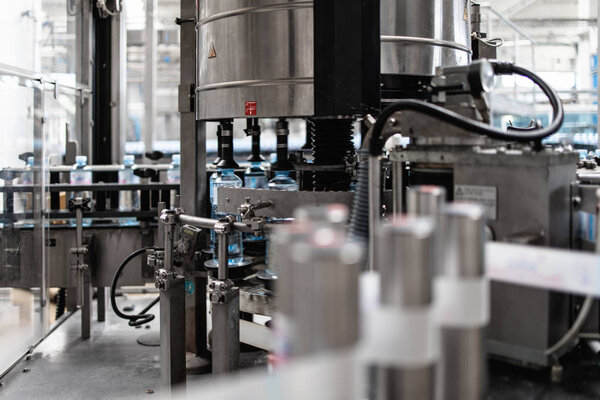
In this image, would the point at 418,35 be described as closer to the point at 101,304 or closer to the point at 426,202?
the point at 426,202

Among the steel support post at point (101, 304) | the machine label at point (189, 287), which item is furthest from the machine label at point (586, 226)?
the steel support post at point (101, 304)

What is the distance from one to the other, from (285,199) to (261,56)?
1.43 feet

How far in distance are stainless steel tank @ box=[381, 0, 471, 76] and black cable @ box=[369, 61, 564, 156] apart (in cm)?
64

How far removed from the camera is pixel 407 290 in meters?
0.60

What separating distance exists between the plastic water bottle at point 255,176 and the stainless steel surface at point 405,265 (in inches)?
78.7

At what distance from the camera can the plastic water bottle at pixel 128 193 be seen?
11.0 ft

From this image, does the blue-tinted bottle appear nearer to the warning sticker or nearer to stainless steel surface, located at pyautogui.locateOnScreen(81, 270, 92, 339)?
the warning sticker

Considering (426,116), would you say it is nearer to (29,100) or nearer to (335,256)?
(335,256)

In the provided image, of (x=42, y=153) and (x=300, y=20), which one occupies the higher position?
(x=300, y=20)

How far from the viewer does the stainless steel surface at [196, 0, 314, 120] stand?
178cm

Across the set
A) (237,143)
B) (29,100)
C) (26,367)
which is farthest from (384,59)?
(237,143)

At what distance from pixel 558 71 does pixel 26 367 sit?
5.52 meters

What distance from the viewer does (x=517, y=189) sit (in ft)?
3.38

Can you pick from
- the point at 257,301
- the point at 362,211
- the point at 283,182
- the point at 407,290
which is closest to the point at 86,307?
the point at 283,182
